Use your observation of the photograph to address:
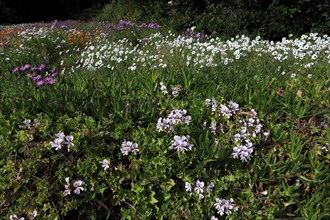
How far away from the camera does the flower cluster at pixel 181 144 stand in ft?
6.40

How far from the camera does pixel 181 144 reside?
195 cm

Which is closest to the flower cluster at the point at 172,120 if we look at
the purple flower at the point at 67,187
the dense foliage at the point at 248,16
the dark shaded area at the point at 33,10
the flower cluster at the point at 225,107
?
the flower cluster at the point at 225,107

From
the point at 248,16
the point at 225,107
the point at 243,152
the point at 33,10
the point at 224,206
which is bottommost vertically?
the point at 33,10

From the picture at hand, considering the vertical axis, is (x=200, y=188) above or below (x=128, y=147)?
below

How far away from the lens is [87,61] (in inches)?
212

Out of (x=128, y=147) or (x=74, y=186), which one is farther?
(x=128, y=147)

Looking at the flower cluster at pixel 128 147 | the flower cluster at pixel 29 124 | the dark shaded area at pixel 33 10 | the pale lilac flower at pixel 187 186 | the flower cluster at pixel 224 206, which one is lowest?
the dark shaded area at pixel 33 10

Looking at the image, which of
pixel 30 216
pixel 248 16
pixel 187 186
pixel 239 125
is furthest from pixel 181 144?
pixel 248 16

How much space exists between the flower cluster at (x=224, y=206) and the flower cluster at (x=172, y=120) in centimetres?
52

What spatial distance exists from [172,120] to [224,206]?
601mm

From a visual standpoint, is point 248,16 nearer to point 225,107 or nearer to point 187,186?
point 225,107

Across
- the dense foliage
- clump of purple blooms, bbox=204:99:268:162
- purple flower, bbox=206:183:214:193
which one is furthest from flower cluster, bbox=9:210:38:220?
the dense foliage

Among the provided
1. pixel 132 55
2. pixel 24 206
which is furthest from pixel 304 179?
pixel 132 55

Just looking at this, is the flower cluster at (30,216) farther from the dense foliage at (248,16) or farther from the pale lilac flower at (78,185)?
the dense foliage at (248,16)
